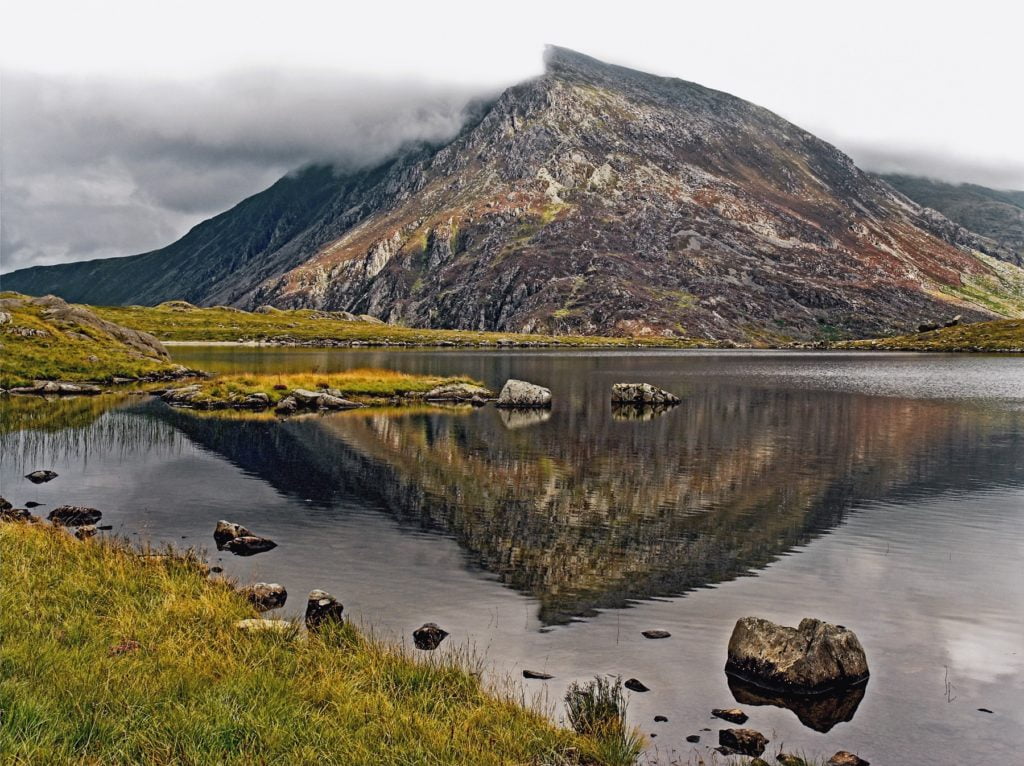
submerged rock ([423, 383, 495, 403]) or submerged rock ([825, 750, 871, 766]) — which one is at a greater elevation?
submerged rock ([423, 383, 495, 403])

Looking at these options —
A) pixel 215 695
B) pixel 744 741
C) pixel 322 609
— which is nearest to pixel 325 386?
pixel 322 609

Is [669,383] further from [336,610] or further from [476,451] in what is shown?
[336,610]

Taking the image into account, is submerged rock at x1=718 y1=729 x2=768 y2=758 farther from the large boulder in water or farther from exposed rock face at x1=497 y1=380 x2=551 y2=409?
exposed rock face at x1=497 y1=380 x2=551 y2=409

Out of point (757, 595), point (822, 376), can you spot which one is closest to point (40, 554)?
point (757, 595)

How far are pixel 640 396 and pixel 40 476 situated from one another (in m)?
61.0

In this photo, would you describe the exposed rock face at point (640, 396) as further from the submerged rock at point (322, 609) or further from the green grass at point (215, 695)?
the green grass at point (215, 695)

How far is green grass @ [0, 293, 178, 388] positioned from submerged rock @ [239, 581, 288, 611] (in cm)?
7728

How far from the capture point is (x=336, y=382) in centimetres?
8469

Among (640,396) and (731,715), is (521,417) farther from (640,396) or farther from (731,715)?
(731,715)

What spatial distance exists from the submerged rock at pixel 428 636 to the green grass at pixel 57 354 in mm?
82539

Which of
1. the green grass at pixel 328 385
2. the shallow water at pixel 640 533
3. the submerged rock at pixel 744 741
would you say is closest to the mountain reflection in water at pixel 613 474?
the shallow water at pixel 640 533

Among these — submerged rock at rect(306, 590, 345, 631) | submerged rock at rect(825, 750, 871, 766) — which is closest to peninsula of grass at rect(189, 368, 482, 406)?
submerged rock at rect(306, 590, 345, 631)

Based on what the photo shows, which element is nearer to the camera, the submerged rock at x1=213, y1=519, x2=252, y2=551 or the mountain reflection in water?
the mountain reflection in water

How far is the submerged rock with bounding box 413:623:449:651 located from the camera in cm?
1828
